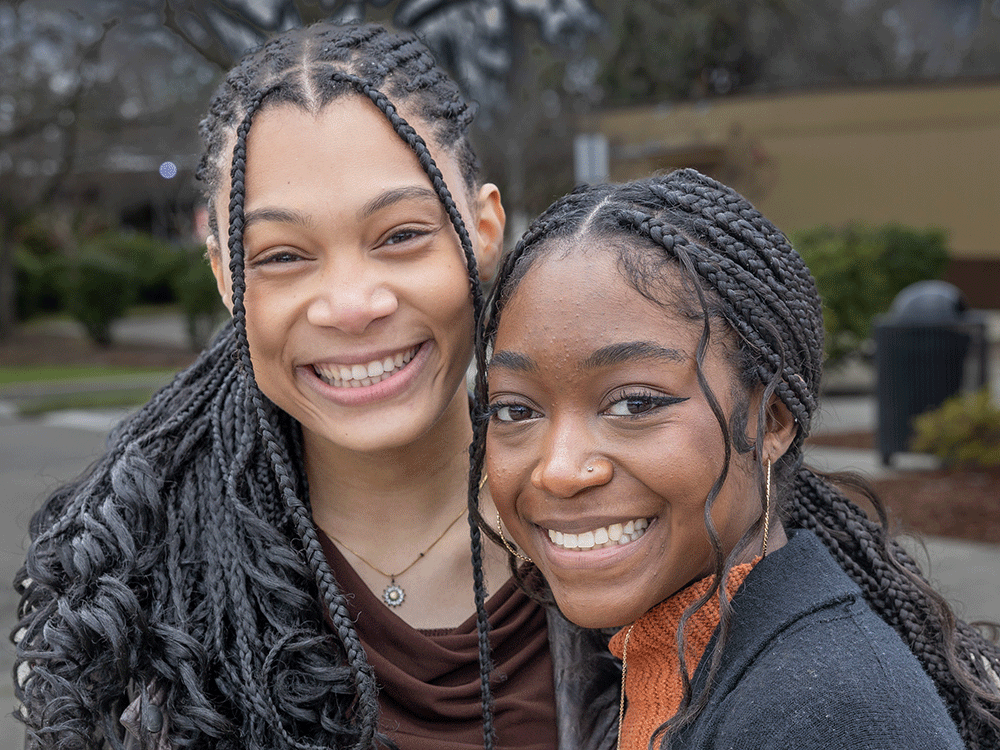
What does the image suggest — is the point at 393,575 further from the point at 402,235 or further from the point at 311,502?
the point at 402,235

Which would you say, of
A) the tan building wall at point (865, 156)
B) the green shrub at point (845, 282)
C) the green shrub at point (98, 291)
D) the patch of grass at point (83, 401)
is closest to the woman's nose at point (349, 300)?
the green shrub at point (845, 282)

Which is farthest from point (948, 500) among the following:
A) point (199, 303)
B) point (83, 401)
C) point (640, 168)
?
point (640, 168)

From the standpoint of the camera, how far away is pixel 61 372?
16.5 metres

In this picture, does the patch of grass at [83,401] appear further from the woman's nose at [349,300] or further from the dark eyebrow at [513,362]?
the dark eyebrow at [513,362]

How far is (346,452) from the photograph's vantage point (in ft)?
6.82

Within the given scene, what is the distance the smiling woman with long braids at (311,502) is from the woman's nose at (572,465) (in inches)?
14.0

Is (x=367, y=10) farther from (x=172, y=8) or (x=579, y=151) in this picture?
(x=579, y=151)

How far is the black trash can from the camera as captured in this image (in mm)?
8070

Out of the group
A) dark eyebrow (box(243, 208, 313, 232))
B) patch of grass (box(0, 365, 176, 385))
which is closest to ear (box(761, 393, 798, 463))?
dark eyebrow (box(243, 208, 313, 232))

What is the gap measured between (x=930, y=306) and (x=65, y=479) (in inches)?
291

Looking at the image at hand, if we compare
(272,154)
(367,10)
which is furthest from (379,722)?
(367,10)

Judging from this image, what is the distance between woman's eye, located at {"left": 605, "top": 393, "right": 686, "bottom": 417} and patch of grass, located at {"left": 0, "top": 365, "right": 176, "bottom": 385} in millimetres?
14197

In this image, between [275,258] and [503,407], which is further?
[275,258]

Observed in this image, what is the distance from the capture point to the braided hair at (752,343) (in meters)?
1.61
